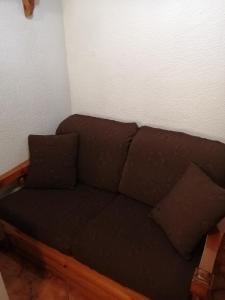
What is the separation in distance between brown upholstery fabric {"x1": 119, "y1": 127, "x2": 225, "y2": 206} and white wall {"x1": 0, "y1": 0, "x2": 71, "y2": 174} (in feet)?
2.78

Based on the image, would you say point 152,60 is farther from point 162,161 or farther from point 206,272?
point 206,272

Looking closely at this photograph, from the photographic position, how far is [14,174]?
1.98m

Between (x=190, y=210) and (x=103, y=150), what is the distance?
825 mm

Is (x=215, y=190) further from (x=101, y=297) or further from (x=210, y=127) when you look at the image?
(x=101, y=297)

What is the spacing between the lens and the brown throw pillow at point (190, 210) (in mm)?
1326

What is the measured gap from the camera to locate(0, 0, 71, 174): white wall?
181 cm

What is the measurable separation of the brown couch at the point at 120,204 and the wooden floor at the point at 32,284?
31 centimetres

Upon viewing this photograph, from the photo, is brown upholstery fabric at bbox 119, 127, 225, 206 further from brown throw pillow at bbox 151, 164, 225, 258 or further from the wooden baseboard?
the wooden baseboard

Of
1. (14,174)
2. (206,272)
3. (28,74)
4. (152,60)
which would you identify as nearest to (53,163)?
(14,174)

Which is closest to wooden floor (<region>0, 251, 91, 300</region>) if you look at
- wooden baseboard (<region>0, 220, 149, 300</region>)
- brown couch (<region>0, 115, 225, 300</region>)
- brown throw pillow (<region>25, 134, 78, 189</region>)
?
Answer: wooden baseboard (<region>0, 220, 149, 300</region>)

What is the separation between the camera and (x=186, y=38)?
1.64 meters

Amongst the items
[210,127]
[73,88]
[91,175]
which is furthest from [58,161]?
[210,127]

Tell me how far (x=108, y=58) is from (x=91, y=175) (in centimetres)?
92

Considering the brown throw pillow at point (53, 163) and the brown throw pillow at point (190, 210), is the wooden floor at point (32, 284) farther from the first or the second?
the brown throw pillow at point (190, 210)
